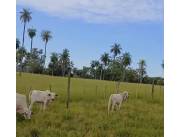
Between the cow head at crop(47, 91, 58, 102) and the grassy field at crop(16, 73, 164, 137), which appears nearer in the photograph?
the grassy field at crop(16, 73, 164, 137)

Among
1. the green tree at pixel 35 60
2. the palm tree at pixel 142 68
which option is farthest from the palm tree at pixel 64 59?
the palm tree at pixel 142 68

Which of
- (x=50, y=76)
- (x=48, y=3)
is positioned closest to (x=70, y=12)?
(x=48, y=3)

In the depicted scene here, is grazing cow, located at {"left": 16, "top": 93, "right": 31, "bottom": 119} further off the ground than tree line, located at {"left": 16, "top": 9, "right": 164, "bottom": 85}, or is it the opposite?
tree line, located at {"left": 16, "top": 9, "right": 164, "bottom": 85}

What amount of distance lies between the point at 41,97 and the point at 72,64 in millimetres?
224

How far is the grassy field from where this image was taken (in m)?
2.48

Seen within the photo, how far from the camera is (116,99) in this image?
8.39 feet

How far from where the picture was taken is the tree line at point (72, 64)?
254 cm

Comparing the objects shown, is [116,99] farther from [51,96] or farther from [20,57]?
[20,57]

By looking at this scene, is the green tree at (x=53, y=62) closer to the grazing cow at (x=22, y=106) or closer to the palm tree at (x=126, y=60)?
the grazing cow at (x=22, y=106)

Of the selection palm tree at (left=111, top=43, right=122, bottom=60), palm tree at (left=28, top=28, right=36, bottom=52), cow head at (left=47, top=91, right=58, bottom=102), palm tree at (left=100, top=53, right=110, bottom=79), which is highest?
palm tree at (left=28, top=28, right=36, bottom=52)

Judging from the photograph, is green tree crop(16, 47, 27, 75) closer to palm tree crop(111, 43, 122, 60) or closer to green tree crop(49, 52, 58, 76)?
green tree crop(49, 52, 58, 76)

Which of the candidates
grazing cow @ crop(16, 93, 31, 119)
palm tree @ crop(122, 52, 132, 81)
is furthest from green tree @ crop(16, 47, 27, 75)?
palm tree @ crop(122, 52, 132, 81)

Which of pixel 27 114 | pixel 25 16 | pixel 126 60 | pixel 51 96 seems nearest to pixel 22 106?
pixel 27 114

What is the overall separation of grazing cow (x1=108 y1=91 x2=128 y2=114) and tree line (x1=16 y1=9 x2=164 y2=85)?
0.07m
